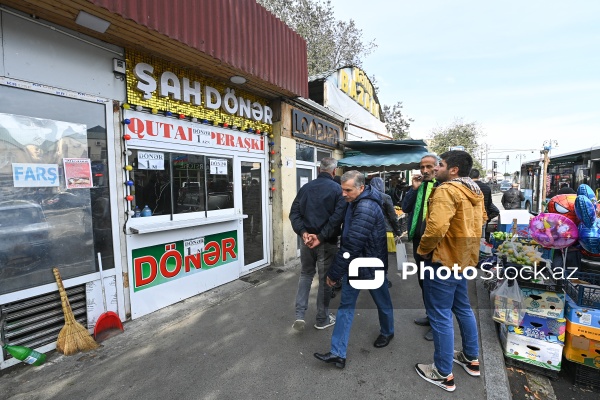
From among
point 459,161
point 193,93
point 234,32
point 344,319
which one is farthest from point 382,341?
point 234,32

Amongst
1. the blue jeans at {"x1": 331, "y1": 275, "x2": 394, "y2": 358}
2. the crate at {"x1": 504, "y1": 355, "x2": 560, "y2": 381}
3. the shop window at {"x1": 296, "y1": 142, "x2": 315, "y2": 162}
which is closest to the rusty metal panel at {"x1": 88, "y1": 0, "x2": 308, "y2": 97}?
the shop window at {"x1": 296, "y1": 142, "x2": 315, "y2": 162}

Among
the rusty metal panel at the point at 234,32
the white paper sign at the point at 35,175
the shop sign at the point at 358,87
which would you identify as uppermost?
the shop sign at the point at 358,87

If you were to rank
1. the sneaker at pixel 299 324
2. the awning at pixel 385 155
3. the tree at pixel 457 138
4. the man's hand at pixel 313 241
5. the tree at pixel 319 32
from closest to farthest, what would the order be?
1. the man's hand at pixel 313 241
2. the sneaker at pixel 299 324
3. the awning at pixel 385 155
4. the tree at pixel 319 32
5. the tree at pixel 457 138

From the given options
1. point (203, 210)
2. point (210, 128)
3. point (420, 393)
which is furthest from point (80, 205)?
point (420, 393)

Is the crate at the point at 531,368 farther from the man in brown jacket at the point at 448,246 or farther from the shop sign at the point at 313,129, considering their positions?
the shop sign at the point at 313,129

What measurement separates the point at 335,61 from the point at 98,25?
1621 cm

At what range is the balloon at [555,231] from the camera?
2824mm

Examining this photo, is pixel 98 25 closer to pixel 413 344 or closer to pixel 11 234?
pixel 11 234

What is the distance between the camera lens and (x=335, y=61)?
1711cm

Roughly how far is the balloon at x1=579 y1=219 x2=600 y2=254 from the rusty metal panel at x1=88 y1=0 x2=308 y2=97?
13.8ft

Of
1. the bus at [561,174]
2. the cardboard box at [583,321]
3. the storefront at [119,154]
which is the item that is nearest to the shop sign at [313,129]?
the storefront at [119,154]

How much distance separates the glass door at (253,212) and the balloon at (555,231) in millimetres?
3997

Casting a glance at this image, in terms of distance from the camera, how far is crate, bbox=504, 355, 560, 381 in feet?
8.50

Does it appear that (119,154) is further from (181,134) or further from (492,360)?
(492,360)
